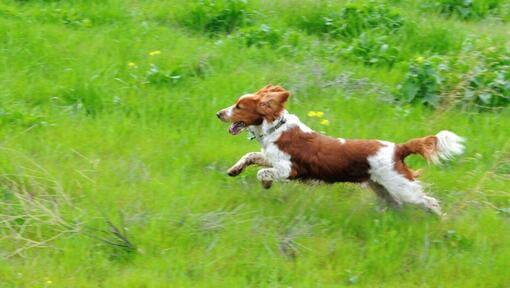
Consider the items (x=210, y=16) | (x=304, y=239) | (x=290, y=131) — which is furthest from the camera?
(x=210, y=16)

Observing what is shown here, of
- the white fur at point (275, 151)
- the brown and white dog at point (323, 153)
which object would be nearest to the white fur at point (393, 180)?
the brown and white dog at point (323, 153)

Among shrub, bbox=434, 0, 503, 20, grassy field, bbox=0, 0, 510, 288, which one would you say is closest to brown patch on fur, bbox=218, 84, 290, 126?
grassy field, bbox=0, 0, 510, 288

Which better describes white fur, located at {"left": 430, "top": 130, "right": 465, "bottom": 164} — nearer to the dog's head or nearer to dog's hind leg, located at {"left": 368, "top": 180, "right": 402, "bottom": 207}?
dog's hind leg, located at {"left": 368, "top": 180, "right": 402, "bottom": 207}

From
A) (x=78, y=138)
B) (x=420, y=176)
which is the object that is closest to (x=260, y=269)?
(x=420, y=176)

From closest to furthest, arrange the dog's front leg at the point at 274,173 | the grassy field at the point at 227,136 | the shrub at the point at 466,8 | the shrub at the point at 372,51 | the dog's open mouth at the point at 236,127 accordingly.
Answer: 1. the grassy field at the point at 227,136
2. the dog's front leg at the point at 274,173
3. the dog's open mouth at the point at 236,127
4. the shrub at the point at 372,51
5. the shrub at the point at 466,8

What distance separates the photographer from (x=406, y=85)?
8383 millimetres

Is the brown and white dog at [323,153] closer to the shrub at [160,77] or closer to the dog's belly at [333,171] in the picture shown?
the dog's belly at [333,171]

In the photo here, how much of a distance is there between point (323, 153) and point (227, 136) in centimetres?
123

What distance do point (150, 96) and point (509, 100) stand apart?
→ 11.3 feet

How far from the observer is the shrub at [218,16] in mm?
9609

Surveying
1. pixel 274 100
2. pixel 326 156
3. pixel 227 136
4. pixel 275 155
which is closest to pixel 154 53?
pixel 227 136

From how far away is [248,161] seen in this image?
6953 millimetres

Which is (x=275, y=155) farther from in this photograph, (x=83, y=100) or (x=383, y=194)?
(x=83, y=100)

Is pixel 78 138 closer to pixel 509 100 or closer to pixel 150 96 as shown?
pixel 150 96
